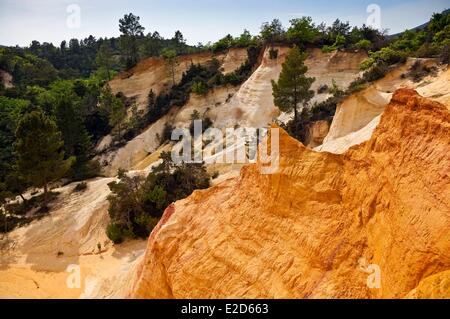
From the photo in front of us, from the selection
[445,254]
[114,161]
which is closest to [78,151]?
[114,161]

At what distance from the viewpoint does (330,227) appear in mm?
10234

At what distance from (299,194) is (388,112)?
3.32 meters

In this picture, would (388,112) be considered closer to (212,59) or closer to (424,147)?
(424,147)

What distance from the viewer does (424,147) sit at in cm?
915

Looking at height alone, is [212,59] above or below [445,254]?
above

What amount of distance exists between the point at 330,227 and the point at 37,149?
23051mm

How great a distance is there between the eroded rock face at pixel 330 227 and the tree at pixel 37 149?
56.9 ft

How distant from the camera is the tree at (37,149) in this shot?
2672cm

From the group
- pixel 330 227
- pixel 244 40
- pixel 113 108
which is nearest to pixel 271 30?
pixel 244 40

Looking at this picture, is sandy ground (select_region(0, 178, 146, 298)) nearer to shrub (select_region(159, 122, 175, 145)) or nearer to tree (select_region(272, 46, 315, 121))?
tree (select_region(272, 46, 315, 121))

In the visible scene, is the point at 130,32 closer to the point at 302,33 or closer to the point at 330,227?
the point at 302,33

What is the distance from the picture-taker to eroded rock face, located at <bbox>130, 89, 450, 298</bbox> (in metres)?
8.23

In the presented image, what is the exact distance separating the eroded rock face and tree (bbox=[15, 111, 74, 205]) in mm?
17355
